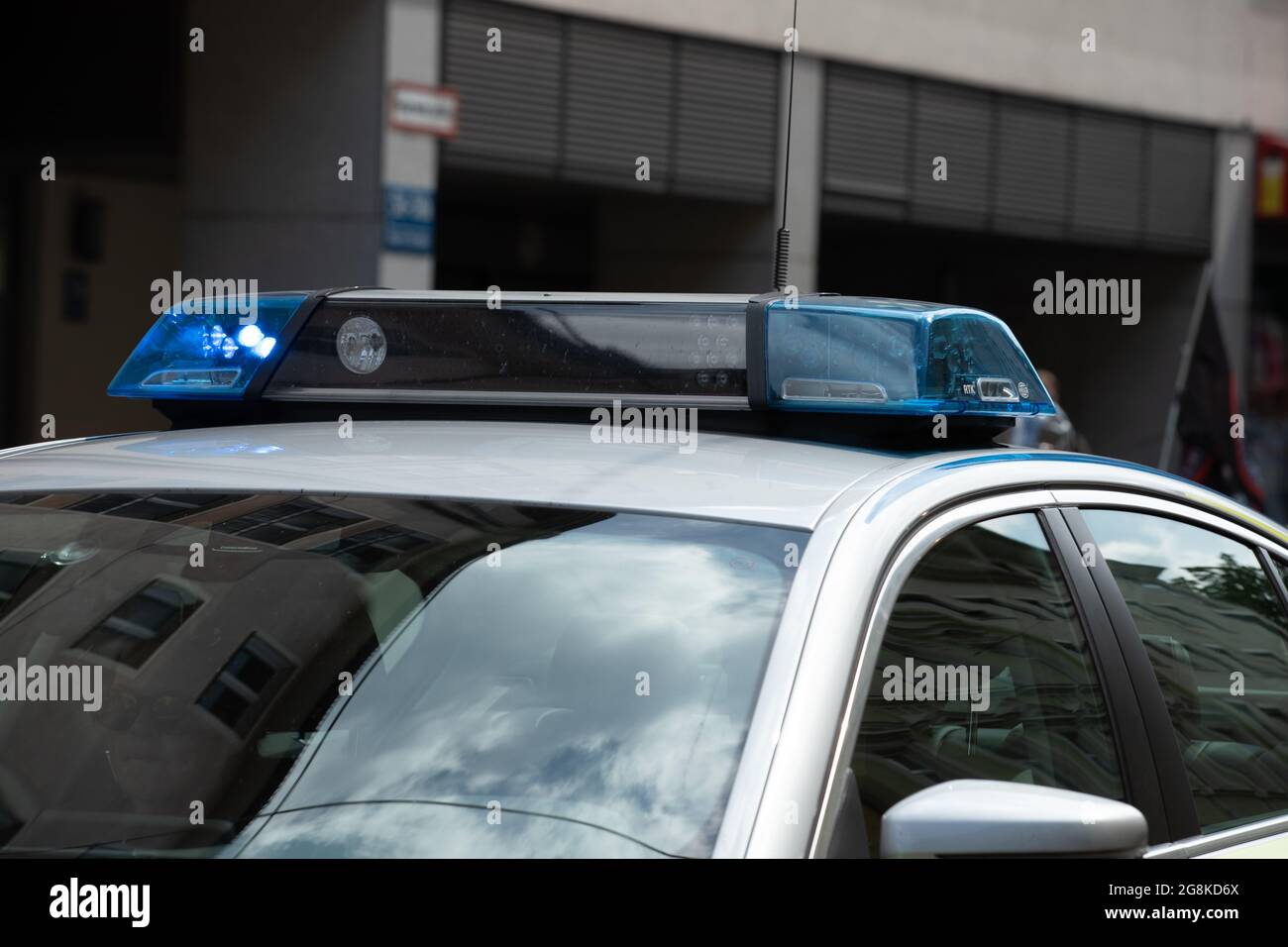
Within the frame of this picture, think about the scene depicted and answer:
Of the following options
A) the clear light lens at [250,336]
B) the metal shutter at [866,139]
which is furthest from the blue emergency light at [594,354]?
the metal shutter at [866,139]

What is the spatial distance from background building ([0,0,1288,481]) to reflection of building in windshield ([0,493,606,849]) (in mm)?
6539

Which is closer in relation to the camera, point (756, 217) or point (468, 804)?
point (468, 804)

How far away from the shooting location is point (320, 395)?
104 inches

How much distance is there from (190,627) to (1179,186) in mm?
13634

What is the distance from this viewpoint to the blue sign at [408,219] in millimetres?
9656

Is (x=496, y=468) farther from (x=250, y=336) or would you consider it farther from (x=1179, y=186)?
(x=1179, y=186)

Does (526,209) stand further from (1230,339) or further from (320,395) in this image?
(320,395)

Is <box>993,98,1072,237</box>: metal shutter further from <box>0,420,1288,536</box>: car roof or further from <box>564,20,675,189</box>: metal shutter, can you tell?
<box>0,420,1288,536</box>: car roof

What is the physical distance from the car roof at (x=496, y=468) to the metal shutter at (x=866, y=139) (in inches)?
396

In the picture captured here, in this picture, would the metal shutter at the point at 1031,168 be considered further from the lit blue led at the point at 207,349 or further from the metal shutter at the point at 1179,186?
the lit blue led at the point at 207,349

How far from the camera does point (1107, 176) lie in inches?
547
